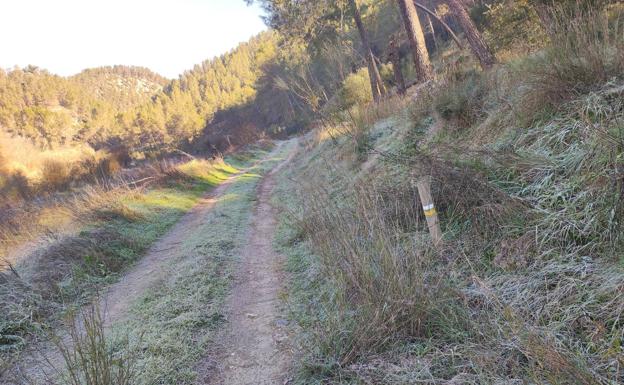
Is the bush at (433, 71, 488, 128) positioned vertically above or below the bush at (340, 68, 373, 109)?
below

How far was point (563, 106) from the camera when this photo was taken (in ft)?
12.4

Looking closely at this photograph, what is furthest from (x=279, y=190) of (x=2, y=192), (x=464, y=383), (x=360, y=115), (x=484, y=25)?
(x=2, y=192)

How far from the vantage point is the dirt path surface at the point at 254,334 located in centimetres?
294

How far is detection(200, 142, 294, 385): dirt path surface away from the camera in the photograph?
2.94 meters

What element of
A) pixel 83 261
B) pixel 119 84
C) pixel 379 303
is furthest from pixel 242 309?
pixel 119 84

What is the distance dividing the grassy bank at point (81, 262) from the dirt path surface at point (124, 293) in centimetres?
16

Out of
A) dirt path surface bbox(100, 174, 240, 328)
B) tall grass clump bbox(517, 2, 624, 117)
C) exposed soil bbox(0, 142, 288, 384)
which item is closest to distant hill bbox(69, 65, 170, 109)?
dirt path surface bbox(100, 174, 240, 328)

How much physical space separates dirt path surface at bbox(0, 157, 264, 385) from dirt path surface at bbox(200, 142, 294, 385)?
1.03 metres

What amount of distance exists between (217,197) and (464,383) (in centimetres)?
1099

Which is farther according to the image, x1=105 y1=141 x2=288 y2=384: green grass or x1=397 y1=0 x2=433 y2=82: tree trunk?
x1=397 y1=0 x2=433 y2=82: tree trunk

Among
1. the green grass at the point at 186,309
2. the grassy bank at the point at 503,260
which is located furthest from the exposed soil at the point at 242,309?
the grassy bank at the point at 503,260

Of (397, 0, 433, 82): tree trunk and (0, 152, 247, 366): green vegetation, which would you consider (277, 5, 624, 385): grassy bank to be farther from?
(397, 0, 433, 82): tree trunk

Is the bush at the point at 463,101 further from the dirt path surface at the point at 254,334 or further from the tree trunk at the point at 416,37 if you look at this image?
the dirt path surface at the point at 254,334

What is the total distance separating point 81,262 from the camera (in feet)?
19.6
